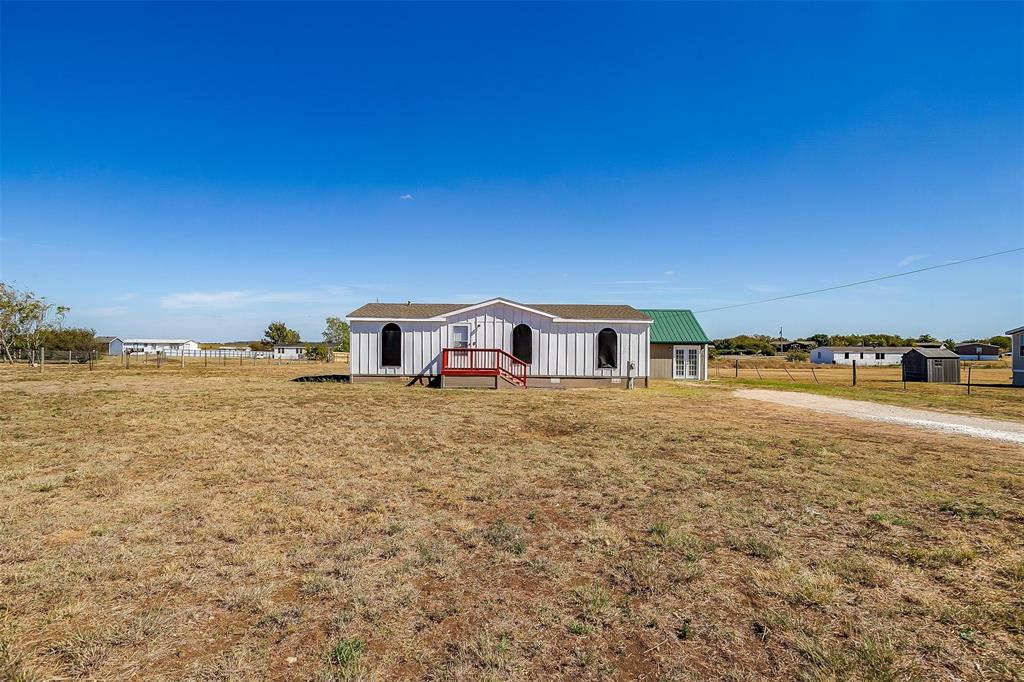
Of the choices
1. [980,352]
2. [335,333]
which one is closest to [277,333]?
[335,333]

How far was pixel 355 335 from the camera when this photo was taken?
2039 cm

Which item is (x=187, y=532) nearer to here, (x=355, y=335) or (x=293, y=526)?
(x=293, y=526)

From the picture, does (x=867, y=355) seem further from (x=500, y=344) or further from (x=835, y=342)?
(x=500, y=344)

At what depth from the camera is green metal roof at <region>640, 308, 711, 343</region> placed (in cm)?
2716

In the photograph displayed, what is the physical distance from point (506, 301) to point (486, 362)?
2864 millimetres

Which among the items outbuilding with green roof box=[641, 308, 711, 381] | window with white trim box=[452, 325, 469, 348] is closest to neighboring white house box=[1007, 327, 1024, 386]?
outbuilding with green roof box=[641, 308, 711, 381]

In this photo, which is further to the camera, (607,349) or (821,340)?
(821,340)

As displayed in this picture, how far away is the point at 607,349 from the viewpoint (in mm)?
21062

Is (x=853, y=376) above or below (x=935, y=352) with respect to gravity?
below

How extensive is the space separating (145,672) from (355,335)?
18.6 metres

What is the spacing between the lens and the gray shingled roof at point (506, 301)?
20.6 m

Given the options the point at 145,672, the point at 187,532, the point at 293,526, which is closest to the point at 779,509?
the point at 293,526

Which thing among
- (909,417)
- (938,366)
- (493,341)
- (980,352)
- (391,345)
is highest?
(980,352)

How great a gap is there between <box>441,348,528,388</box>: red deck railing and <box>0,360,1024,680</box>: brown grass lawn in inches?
454
